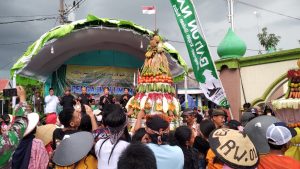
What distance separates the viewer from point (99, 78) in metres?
13.8

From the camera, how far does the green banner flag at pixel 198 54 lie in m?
8.34

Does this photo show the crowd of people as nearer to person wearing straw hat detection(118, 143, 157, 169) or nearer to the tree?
person wearing straw hat detection(118, 143, 157, 169)

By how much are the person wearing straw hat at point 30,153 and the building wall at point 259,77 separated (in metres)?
7.50

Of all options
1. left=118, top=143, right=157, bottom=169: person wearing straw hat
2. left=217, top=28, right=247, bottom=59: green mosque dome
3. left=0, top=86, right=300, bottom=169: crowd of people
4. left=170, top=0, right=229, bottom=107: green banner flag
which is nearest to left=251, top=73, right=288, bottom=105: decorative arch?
left=217, top=28, right=247, bottom=59: green mosque dome

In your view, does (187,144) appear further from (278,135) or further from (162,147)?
(278,135)

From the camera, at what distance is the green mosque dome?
407 inches

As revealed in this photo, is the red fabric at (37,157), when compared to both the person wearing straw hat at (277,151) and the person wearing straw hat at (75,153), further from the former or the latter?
the person wearing straw hat at (277,151)

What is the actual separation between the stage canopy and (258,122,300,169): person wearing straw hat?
7.67m

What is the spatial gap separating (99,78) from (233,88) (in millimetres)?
5560

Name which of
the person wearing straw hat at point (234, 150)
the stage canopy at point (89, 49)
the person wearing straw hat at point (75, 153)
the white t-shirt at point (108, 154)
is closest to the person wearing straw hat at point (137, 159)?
the person wearing straw hat at point (234, 150)

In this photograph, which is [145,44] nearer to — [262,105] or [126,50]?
[126,50]

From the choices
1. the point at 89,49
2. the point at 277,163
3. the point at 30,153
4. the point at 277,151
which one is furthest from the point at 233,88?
the point at 30,153

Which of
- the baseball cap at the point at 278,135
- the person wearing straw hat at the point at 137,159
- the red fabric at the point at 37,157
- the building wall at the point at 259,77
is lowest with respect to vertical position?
the red fabric at the point at 37,157

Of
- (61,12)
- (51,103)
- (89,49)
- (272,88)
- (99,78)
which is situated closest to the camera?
(272,88)
